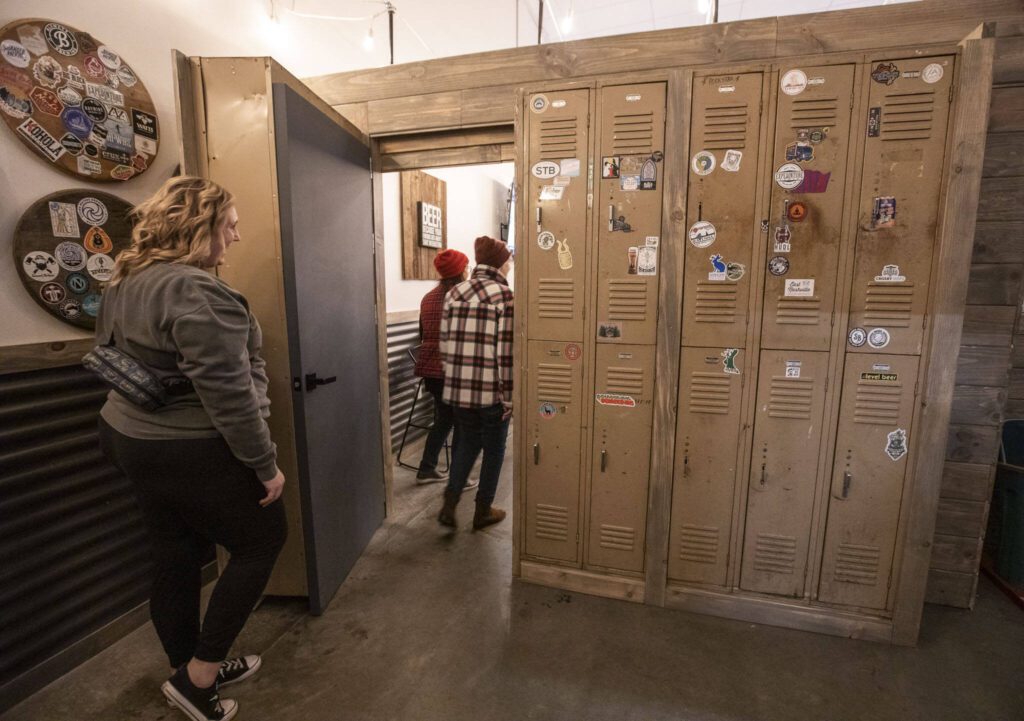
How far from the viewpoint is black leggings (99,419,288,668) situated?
139 cm

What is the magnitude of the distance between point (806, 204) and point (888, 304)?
1.70ft

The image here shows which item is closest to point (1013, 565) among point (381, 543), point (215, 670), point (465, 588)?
point (465, 588)

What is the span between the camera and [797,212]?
1.94m

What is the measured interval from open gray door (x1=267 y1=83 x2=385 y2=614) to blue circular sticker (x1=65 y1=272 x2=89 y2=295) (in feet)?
2.27

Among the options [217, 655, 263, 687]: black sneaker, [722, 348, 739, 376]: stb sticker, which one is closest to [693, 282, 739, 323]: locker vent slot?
[722, 348, 739, 376]: stb sticker

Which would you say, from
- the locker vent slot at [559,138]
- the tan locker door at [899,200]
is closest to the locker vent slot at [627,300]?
the locker vent slot at [559,138]

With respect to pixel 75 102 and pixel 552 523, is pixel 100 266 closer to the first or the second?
pixel 75 102

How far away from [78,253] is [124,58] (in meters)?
0.85

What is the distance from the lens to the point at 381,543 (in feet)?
9.20

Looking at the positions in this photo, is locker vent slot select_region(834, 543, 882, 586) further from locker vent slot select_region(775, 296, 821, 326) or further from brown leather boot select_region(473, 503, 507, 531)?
brown leather boot select_region(473, 503, 507, 531)

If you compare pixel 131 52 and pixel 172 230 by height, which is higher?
pixel 131 52

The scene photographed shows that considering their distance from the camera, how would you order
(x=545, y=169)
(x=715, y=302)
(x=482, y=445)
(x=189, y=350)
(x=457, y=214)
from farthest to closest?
(x=457, y=214)
(x=482, y=445)
(x=545, y=169)
(x=715, y=302)
(x=189, y=350)

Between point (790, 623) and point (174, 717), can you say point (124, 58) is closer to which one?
point (174, 717)

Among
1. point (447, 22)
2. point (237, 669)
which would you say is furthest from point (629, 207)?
point (447, 22)
